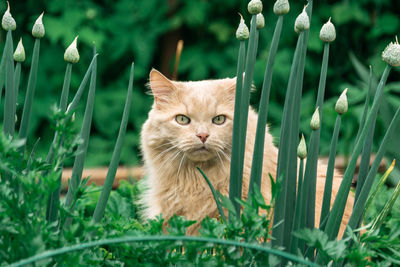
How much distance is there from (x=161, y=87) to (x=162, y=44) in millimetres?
2160

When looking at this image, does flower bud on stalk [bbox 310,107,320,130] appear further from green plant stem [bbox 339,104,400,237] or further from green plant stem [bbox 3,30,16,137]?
green plant stem [bbox 3,30,16,137]

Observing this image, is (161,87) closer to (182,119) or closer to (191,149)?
(182,119)

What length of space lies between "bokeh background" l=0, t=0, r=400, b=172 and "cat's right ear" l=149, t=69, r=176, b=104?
1.67 meters

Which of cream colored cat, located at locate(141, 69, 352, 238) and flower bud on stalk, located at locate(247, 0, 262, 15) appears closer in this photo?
flower bud on stalk, located at locate(247, 0, 262, 15)

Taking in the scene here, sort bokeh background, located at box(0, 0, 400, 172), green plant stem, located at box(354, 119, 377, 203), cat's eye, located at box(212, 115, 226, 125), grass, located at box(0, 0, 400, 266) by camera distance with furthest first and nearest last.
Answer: bokeh background, located at box(0, 0, 400, 172)
cat's eye, located at box(212, 115, 226, 125)
green plant stem, located at box(354, 119, 377, 203)
grass, located at box(0, 0, 400, 266)

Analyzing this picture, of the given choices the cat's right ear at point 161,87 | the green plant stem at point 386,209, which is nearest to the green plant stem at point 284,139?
the green plant stem at point 386,209

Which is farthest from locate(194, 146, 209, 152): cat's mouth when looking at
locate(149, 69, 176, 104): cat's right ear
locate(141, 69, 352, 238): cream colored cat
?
locate(149, 69, 176, 104): cat's right ear

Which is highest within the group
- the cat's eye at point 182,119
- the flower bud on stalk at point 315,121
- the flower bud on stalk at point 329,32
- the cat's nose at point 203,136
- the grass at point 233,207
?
the flower bud on stalk at point 329,32

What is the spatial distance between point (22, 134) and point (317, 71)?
296 cm

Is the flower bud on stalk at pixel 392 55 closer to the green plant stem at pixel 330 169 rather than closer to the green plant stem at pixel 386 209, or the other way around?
the green plant stem at pixel 330 169

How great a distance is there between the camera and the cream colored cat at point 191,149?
5.37 feet

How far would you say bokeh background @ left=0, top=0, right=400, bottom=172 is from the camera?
3.56m

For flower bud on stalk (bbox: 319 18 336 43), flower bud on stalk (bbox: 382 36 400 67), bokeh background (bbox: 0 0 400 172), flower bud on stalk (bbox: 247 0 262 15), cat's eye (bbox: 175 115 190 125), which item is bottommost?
cat's eye (bbox: 175 115 190 125)

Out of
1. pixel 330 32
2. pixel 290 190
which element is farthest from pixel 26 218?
pixel 330 32
